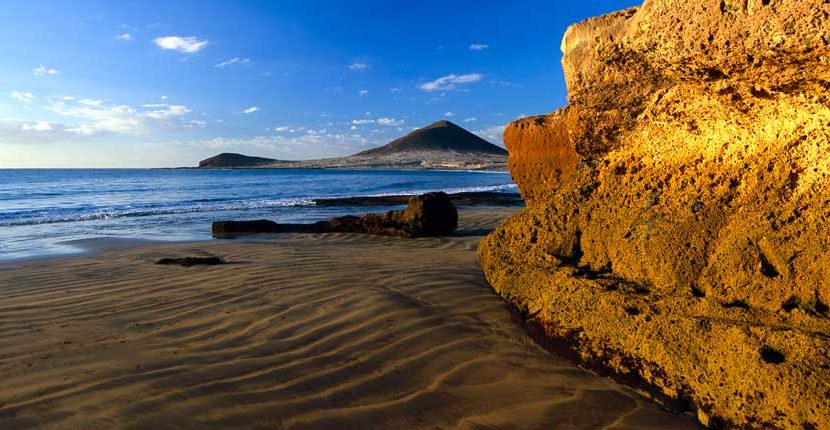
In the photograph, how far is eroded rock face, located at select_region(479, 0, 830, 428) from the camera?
2213mm

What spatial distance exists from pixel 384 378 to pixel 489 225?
27.9 feet

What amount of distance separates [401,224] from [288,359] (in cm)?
646

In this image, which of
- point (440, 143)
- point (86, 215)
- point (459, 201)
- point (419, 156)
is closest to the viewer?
point (86, 215)

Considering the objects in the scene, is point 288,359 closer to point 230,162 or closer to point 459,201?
point 459,201

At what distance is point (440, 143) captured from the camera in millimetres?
129500

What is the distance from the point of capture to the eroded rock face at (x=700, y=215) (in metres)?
2.21

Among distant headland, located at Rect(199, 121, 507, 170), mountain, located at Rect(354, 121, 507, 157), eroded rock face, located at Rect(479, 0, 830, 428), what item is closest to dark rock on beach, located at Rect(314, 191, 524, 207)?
eroded rock face, located at Rect(479, 0, 830, 428)

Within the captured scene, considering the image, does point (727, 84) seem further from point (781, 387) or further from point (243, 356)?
point (243, 356)

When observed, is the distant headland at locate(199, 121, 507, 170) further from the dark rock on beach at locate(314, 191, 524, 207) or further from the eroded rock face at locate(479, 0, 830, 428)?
the eroded rock face at locate(479, 0, 830, 428)

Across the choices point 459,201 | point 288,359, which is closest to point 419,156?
point 459,201

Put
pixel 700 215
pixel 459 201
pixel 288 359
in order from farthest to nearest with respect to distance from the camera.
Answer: pixel 459 201 < pixel 288 359 < pixel 700 215

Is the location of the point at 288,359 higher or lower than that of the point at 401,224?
lower

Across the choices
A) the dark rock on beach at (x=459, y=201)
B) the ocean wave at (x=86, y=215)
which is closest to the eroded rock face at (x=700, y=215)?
the dark rock on beach at (x=459, y=201)

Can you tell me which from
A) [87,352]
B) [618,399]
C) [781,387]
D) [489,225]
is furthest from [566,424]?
[489,225]
